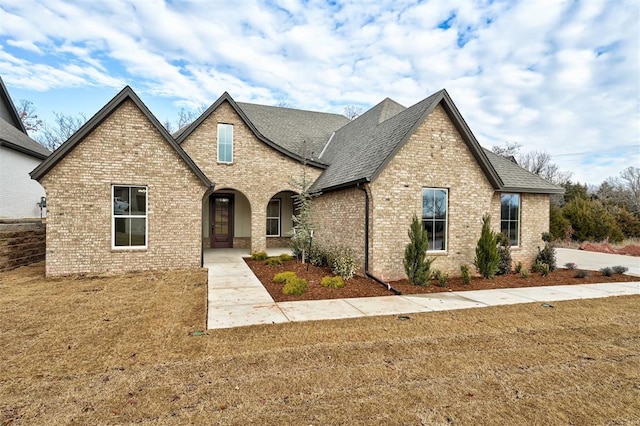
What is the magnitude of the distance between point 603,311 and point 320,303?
585 cm

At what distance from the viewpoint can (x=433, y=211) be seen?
1012 centimetres

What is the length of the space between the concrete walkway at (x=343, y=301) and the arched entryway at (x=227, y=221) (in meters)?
7.17

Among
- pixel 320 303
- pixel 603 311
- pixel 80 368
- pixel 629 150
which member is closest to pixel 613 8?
pixel 603 311

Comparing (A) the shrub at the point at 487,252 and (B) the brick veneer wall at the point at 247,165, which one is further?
(B) the brick veneer wall at the point at 247,165

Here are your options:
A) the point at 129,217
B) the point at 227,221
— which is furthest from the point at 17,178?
the point at 227,221

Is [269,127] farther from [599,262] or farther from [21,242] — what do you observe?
[599,262]

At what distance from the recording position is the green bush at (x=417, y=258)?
29.2 feet

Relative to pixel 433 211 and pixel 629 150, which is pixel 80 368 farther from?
pixel 629 150

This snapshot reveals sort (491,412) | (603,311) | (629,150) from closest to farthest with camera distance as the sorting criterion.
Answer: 1. (491,412)
2. (603,311)
3. (629,150)

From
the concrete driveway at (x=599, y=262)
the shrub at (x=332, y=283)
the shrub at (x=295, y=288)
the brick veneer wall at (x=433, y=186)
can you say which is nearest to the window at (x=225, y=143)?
the brick veneer wall at (x=433, y=186)

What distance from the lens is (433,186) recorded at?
1002 centimetres

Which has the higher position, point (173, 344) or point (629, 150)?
point (629, 150)

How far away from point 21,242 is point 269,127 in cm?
1202

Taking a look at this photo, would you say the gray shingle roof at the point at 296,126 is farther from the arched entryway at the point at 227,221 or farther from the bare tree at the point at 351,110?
the bare tree at the point at 351,110
